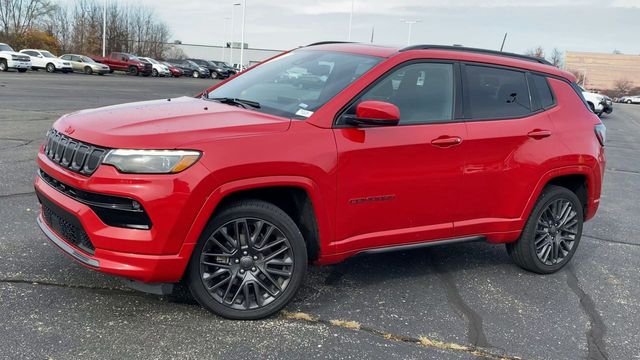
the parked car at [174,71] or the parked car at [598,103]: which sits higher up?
the parked car at [598,103]

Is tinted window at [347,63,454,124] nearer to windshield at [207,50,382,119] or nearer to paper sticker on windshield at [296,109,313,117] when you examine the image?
windshield at [207,50,382,119]

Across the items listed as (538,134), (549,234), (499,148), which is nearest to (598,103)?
(549,234)

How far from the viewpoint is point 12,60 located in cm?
3422

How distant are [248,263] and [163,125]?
1.01m

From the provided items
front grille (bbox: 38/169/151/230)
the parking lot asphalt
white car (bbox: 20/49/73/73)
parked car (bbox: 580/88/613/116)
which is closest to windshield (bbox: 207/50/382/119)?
front grille (bbox: 38/169/151/230)

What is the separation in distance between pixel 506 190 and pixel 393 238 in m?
1.09

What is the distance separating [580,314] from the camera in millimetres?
4199

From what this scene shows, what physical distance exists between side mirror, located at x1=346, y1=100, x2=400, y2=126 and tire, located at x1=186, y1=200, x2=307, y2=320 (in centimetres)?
79

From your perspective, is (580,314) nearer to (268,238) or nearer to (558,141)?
(558,141)

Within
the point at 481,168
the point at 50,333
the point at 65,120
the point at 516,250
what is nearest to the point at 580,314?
the point at 516,250

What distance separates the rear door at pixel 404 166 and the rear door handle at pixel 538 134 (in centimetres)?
73

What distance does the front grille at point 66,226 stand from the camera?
335 cm

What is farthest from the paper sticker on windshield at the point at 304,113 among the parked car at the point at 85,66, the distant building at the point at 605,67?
the distant building at the point at 605,67

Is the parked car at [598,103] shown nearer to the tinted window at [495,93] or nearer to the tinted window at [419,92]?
the tinted window at [495,93]
